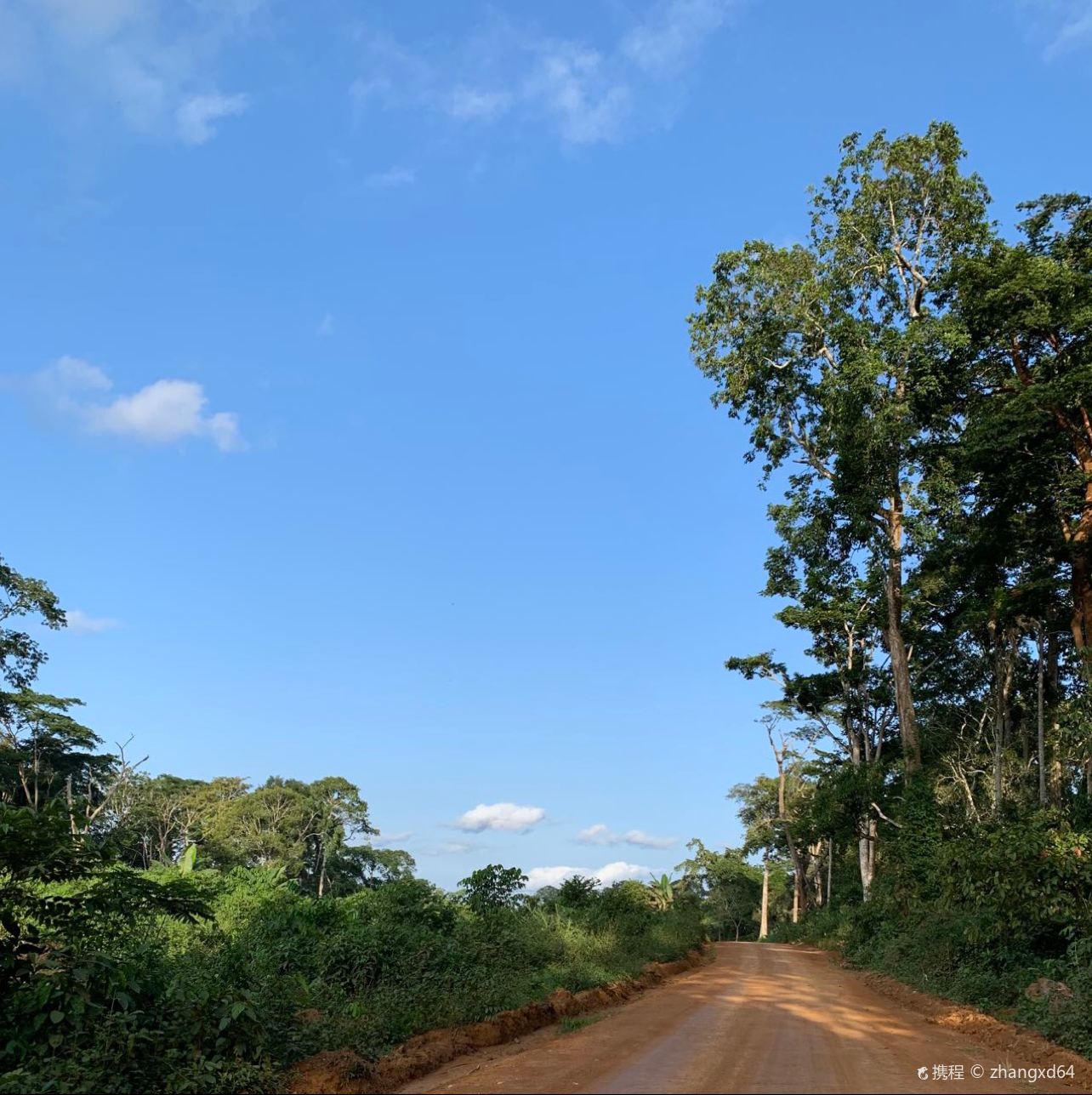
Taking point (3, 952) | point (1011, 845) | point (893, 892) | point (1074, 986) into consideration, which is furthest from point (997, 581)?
point (3, 952)

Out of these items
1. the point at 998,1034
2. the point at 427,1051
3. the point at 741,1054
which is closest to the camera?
the point at 741,1054

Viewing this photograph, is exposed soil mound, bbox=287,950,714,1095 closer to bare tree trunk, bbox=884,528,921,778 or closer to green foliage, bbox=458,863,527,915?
green foliage, bbox=458,863,527,915

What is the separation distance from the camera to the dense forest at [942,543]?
15.2m

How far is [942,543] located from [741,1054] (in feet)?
62.8

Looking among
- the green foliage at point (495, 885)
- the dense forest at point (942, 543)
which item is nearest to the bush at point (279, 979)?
the green foliage at point (495, 885)

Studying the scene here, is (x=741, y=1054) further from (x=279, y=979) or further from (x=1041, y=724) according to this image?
(x=1041, y=724)

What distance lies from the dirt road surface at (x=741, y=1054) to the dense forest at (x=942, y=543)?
304 centimetres

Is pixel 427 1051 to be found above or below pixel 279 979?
below

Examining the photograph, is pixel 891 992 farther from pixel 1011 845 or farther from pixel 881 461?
pixel 881 461

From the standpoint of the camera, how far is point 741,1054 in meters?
8.96

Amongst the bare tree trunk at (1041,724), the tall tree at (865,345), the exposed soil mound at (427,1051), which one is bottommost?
the exposed soil mound at (427,1051)

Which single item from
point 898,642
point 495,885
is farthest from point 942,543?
point 495,885

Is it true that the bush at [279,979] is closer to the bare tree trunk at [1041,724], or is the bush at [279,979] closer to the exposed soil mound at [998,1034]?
the exposed soil mound at [998,1034]

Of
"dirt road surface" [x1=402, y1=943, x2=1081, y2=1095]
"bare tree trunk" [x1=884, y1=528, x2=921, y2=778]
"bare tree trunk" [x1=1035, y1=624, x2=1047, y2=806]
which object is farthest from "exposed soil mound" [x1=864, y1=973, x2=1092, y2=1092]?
"bare tree trunk" [x1=884, y1=528, x2=921, y2=778]
